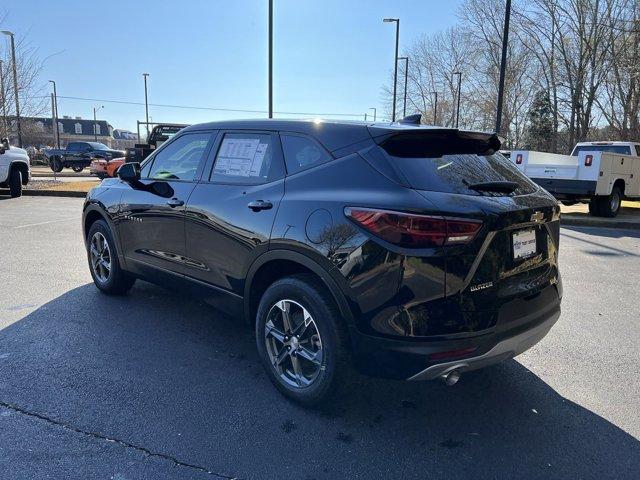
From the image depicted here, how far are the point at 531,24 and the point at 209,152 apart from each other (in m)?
30.0

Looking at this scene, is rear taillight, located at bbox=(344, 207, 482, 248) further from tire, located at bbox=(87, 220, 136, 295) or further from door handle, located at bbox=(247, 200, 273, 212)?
tire, located at bbox=(87, 220, 136, 295)

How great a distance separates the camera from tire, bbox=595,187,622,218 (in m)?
11.8

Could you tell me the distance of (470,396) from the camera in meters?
3.24

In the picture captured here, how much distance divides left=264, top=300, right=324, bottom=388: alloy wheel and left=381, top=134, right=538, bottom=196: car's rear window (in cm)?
103

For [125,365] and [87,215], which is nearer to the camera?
[125,365]

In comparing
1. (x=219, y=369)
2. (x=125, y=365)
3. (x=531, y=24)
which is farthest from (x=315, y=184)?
(x=531, y=24)

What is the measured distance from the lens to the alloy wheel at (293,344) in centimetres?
296

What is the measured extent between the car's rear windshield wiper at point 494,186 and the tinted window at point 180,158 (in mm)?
2153

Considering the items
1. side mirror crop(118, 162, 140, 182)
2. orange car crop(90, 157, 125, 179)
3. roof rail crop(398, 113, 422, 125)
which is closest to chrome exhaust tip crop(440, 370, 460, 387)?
roof rail crop(398, 113, 422, 125)

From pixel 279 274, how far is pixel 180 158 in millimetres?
1589

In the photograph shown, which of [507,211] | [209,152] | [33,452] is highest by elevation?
[209,152]

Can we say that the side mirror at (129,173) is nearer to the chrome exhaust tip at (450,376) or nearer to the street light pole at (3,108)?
the chrome exhaust tip at (450,376)

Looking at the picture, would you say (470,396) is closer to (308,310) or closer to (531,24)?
(308,310)

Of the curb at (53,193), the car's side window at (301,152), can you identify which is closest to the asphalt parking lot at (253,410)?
the car's side window at (301,152)
